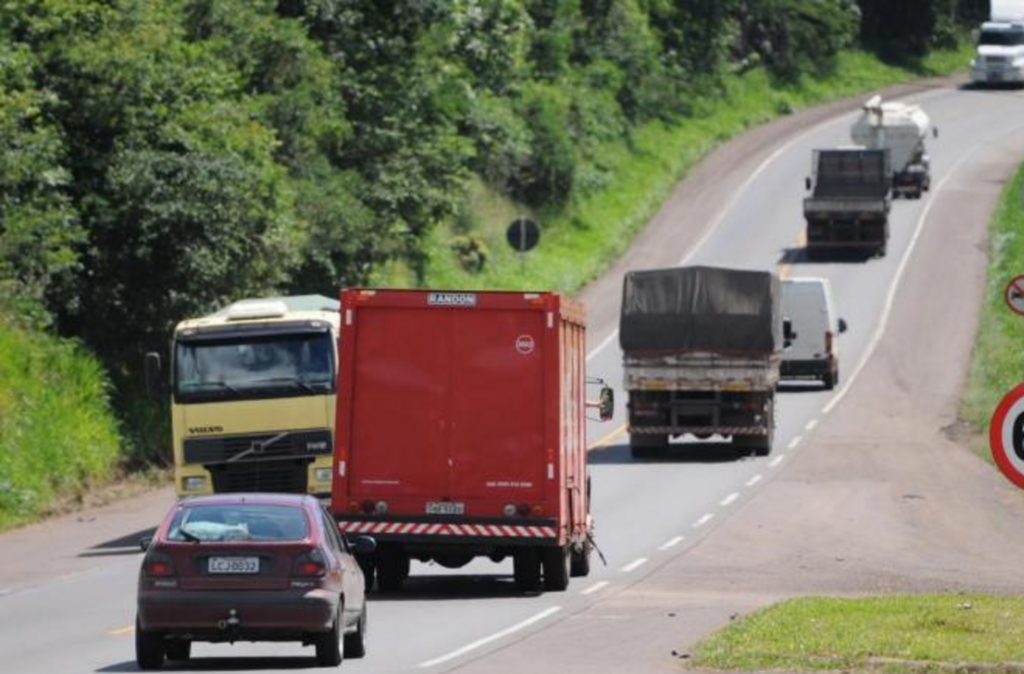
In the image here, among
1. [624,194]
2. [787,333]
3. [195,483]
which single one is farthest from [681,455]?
[624,194]

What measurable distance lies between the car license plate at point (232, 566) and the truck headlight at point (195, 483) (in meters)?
11.8

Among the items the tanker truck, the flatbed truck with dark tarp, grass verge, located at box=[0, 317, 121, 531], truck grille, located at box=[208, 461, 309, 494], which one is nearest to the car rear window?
truck grille, located at box=[208, 461, 309, 494]

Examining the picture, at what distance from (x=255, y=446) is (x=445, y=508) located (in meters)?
5.66

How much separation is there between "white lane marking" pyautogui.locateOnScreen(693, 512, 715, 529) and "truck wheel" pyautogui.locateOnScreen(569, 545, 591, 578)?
561cm

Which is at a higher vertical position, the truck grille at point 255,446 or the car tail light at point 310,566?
the car tail light at point 310,566

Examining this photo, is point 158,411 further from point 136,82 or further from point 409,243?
point 409,243

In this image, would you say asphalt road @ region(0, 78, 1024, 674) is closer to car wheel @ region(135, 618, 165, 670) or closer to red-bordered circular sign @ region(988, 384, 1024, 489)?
car wheel @ region(135, 618, 165, 670)

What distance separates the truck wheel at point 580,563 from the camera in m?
27.1

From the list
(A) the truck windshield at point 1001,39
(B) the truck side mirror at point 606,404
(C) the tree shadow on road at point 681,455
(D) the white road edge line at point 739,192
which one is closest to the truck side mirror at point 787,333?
(C) the tree shadow on road at point 681,455

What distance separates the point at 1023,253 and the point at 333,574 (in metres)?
53.1

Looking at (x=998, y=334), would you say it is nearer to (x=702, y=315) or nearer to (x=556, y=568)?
(x=702, y=315)

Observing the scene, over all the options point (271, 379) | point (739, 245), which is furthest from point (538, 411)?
point (739, 245)

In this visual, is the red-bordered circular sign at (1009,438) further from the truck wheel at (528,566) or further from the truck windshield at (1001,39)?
the truck windshield at (1001,39)

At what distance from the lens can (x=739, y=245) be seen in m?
75.5
